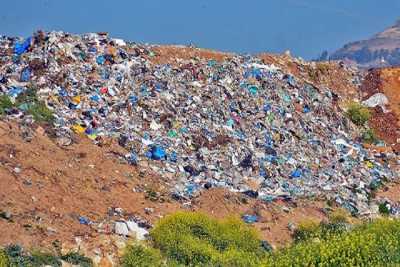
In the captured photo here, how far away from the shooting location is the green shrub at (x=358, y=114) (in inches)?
1014

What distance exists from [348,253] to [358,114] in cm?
1350

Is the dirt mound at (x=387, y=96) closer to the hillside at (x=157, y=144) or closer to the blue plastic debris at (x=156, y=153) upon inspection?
the hillside at (x=157, y=144)

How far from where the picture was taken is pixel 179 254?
14.0 m

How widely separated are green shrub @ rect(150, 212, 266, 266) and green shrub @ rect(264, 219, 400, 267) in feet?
2.05

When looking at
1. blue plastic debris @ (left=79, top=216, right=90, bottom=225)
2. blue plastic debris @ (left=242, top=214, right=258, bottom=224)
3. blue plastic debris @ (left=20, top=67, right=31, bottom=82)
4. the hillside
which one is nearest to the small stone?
the hillside

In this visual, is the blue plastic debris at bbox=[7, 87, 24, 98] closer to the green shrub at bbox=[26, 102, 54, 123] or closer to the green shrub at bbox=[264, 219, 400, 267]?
the green shrub at bbox=[26, 102, 54, 123]

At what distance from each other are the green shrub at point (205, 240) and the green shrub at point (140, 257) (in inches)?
20.9

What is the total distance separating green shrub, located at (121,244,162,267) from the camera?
13.3 m

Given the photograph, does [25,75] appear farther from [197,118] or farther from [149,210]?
[149,210]

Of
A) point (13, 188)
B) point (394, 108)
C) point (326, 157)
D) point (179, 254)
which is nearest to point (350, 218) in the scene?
point (326, 157)

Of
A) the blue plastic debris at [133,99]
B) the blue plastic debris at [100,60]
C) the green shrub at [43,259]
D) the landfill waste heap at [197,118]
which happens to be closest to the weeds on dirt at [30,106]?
the landfill waste heap at [197,118]

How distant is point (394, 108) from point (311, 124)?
563 cm

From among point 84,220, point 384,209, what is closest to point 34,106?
point 84,220

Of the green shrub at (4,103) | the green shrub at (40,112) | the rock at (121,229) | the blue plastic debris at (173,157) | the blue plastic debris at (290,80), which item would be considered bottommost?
the rock at (121,229)
